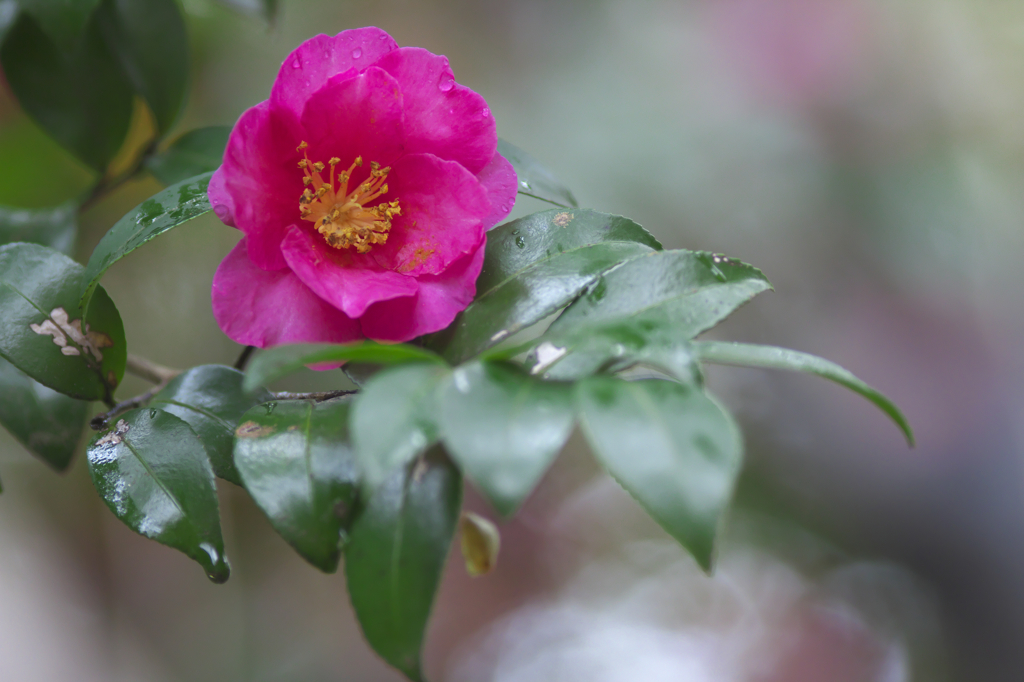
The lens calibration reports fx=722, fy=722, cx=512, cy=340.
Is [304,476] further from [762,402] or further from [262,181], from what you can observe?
[762,402]

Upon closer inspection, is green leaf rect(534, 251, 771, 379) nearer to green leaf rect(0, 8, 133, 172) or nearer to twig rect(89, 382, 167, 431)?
twig rect(89, 382, 167, 431)

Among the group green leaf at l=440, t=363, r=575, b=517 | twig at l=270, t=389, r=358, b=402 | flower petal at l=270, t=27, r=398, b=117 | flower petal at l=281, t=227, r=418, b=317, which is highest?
flower petal at l=270, t=27, r=398, b=117

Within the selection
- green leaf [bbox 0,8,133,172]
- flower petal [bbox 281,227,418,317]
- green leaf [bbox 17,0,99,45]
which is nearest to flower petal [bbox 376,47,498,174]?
flower petal [bbox 281,227,418,317]

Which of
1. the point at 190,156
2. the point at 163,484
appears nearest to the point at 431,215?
the point at 163,484

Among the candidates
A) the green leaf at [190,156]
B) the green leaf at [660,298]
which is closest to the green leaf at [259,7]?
the green leaf at [190,156]

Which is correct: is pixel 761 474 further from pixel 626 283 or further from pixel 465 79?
pixel 626 283

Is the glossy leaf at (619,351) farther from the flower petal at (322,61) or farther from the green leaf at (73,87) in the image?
the green leaf at (73,87)

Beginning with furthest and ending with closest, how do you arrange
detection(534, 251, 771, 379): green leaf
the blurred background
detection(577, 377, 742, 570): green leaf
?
the blurred background, detection(534, 251, 771, 379): green leaf, detection(577, 377, 742, 570): green leaf
